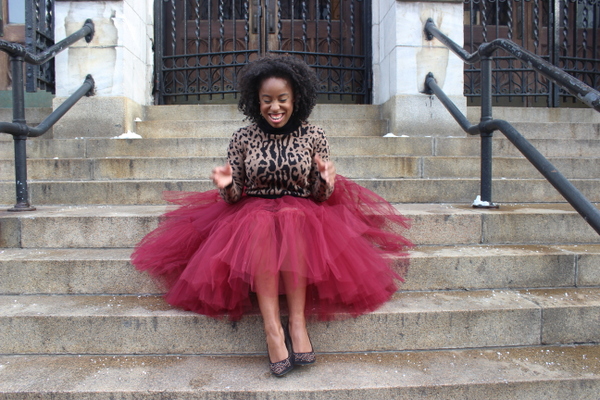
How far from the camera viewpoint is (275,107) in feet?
7.59

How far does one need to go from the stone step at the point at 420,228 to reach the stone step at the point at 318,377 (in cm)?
92

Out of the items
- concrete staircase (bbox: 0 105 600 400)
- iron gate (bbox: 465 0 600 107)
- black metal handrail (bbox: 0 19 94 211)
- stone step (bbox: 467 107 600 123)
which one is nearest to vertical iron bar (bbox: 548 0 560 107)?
iron gate (bbox: 465 0 600 107)

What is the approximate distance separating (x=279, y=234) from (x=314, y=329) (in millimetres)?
552

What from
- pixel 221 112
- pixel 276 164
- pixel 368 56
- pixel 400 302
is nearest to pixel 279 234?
pixel 276 164

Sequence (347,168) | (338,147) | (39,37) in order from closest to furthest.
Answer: (347,168) < (338,147) < (39,37)

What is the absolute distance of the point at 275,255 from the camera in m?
1.97

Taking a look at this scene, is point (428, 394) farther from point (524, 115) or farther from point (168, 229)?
point (524, 115)

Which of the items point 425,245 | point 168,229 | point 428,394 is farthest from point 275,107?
point 428,394

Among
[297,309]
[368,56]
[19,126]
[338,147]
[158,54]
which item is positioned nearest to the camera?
[297,309]

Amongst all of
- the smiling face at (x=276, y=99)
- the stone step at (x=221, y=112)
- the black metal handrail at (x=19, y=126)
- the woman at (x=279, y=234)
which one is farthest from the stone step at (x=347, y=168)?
the smiling face at (x=276, y=99)

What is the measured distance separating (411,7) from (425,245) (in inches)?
126

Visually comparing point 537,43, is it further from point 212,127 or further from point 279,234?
point 279,234

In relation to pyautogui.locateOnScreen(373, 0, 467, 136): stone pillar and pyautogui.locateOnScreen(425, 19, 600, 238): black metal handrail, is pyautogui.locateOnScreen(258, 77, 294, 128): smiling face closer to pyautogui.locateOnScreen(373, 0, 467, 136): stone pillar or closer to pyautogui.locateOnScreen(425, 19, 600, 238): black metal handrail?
pyautogui.locateOnScreen(425, 19, 600, 238): black metal handrail

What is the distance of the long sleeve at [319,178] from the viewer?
7.86 feet
